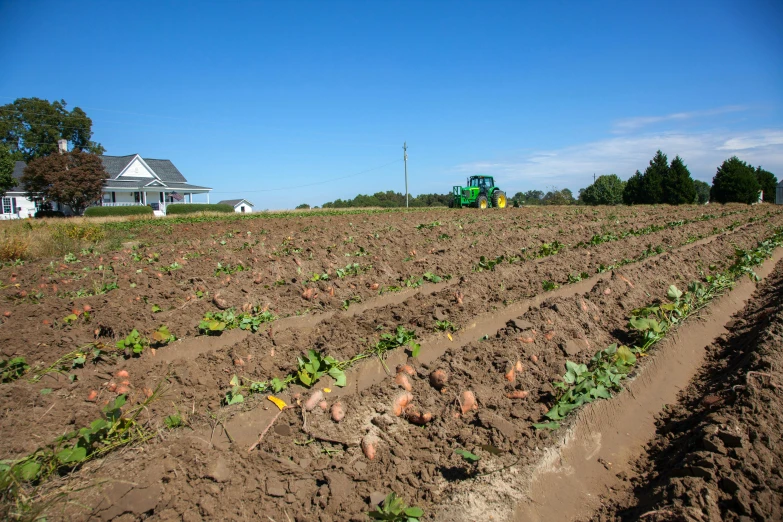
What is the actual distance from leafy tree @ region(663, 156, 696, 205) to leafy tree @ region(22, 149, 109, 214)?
44.2 meters

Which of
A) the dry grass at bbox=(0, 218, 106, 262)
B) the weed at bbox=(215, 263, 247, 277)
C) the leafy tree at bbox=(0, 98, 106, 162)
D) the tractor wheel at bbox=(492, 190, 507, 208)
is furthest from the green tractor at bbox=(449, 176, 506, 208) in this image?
the leafy tree at bbox=(0, 98, 106, 162)

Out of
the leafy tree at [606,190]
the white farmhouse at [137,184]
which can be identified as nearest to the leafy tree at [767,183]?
the leafy tree at [606,190]

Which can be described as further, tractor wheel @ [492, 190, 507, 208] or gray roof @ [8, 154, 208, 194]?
gray roof @ [8, 154, 208, 194]

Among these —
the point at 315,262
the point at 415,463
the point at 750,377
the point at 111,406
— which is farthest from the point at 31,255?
the point at 750,377

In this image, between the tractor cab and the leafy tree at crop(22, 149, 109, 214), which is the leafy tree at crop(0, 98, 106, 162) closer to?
the leafy tree at crop(22, 149, 109, 214)

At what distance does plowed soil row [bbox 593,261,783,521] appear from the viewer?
2.46 m

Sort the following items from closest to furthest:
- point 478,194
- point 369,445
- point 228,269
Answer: point 369,445
point 228,269
point 478,194

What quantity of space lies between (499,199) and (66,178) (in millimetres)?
31192

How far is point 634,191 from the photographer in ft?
131

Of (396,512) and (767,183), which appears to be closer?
(396,512)

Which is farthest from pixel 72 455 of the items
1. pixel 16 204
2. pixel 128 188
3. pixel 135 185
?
pixel 16 204

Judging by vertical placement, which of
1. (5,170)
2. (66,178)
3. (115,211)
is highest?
(5,170)

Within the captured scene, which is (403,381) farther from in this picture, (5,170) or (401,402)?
(5,170)

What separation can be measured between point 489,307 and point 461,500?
3522 millimetres
